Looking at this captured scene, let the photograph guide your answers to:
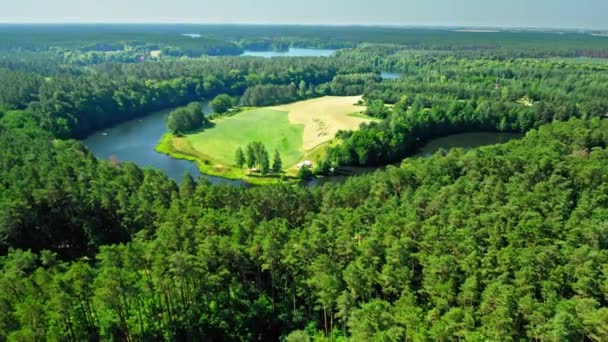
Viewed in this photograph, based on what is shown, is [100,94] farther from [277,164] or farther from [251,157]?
[277,164]

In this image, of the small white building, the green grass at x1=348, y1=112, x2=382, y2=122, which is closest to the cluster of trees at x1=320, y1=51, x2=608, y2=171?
the green grass at x1=348, y1=112, x2=382, y2=122

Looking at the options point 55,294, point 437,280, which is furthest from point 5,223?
point 437,280

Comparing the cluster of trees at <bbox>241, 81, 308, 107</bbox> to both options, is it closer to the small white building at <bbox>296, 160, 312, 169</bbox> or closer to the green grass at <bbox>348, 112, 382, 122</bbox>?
the green grass at <bbox>348, 112, 382, 122</bbox>

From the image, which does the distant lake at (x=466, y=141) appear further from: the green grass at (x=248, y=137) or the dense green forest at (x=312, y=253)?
the green grass at (x=248, y=137)

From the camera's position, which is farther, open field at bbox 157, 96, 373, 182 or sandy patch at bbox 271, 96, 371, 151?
sandy patch at bbox 271, 96, 371, 151

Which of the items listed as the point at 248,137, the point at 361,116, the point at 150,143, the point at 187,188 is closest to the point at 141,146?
the point at 150,143

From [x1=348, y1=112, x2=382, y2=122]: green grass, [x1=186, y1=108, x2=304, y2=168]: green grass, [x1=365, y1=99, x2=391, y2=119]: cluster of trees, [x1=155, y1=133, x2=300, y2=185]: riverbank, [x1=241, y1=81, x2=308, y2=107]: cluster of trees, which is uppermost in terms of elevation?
[x1=241, y1=81, x2=308, y2=107]: cluster of trees

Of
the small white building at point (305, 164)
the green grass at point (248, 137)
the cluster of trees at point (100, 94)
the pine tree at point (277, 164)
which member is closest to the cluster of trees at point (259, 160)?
the pine tree at point (277, 164)
